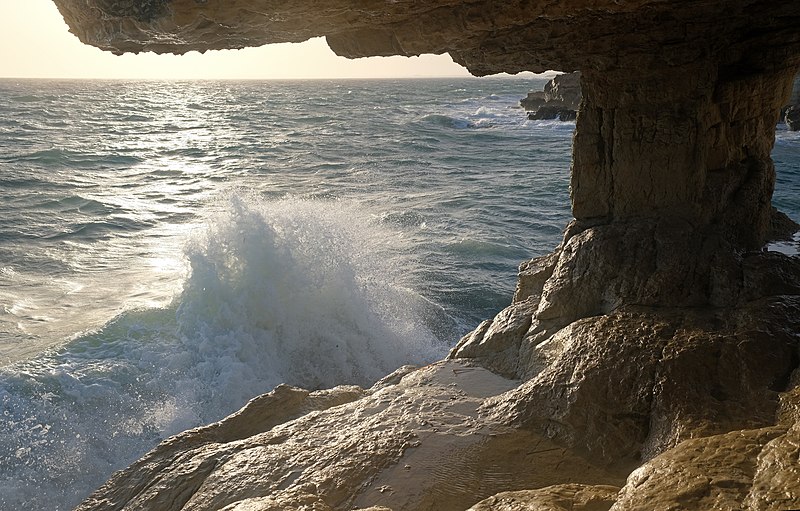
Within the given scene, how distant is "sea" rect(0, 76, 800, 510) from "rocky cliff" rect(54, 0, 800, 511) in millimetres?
3096

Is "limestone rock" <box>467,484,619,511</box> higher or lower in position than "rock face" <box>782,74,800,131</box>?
lower

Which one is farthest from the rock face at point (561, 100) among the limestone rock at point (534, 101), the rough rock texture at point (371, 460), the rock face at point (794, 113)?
the rough rock texture at point (371, 460)

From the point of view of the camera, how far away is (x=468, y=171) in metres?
23.0

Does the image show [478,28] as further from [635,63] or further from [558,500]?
[558,500]

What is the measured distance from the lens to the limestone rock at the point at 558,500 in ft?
8.71

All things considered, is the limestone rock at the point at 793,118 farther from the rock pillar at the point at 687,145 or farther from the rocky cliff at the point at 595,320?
the rock pillar at the point at 687,145

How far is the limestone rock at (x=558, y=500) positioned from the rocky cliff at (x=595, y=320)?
16 mm

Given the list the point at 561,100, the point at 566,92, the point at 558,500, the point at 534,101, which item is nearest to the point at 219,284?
the point at 558,500

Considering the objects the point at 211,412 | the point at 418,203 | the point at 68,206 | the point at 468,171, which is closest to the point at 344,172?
the point at 468,171

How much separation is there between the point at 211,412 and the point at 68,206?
13276 millimetres

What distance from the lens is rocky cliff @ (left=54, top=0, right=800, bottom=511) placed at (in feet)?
11.5

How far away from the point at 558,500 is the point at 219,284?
8.57 meters

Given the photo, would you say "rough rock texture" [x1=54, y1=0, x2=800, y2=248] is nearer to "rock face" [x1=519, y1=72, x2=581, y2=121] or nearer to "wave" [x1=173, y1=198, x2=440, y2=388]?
"wave" [x1=173, y1=198, x2=440, y2=388]

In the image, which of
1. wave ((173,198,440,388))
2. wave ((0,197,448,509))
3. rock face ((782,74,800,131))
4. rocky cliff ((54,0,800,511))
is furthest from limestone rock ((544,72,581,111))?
rocky cliff ((54,0,800,511))
